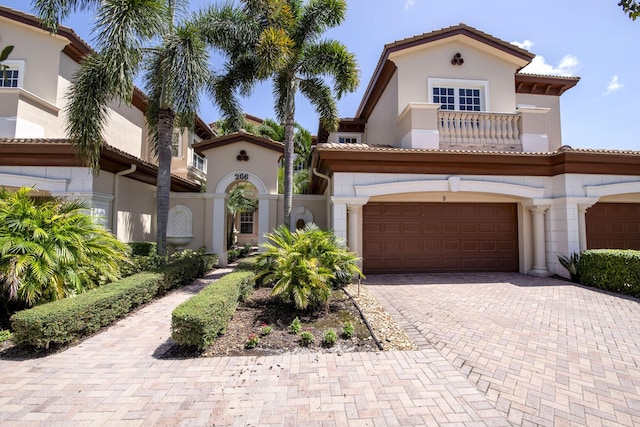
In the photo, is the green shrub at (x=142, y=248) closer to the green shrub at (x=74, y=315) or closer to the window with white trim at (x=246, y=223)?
the green shrub at (x=74, y=315)

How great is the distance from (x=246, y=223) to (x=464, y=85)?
67.0 ft

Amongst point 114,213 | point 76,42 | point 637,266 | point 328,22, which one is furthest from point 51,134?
point 637,266

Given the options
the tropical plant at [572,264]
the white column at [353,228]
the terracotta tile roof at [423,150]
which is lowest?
the tropical plant at [572,264]

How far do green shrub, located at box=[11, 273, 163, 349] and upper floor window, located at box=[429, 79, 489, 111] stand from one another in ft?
38.5

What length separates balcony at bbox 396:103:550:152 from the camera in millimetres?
10047

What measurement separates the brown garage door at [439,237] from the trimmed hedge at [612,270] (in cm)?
212

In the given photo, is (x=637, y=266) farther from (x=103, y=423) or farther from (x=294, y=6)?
(x=294, y=6)

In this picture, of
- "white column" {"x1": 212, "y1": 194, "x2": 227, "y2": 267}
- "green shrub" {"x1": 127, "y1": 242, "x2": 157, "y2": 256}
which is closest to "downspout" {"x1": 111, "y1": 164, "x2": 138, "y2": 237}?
"green shrub" {"x1": 127, "y1": 242, "x2": 157, "y2": 256}

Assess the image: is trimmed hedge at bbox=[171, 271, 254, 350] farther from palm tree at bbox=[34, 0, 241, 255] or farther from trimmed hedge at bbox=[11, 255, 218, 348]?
palm tree at bbox=[34, 0, 241, 255]

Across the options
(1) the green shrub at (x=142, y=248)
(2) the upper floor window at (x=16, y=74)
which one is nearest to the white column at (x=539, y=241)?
(1) the green shrub at (x=142, y=248)

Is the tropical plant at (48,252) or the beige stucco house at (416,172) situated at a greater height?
the beige stucco house at (416,172)

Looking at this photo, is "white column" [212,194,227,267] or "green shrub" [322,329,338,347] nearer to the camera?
"green shrub" [322,329,338,347]

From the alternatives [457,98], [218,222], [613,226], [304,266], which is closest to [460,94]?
[457,98]

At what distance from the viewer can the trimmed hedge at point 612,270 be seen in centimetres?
738
